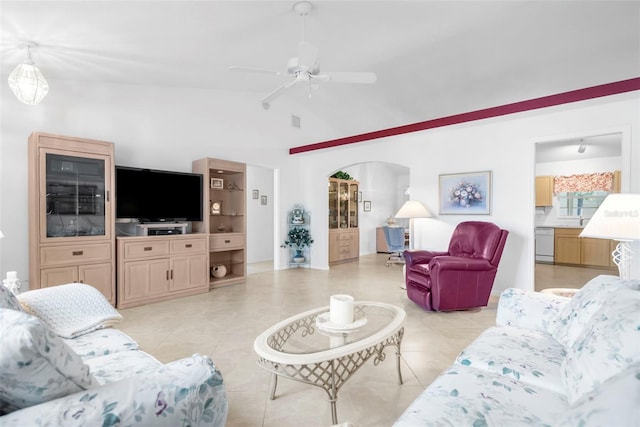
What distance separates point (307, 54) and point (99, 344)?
2.44 meters

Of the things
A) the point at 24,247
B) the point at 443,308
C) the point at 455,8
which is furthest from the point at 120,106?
the point at 443,308

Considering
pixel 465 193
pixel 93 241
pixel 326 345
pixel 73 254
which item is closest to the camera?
pixel 326 345

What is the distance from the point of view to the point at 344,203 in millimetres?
7895

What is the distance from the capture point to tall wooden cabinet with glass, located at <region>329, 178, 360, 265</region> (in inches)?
293

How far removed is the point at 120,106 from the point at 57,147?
1132 mm

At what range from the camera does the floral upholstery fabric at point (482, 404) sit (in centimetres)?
108

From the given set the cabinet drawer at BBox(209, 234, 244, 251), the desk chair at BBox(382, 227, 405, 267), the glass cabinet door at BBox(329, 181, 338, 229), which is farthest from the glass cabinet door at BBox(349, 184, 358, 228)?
the cabinet drawer at BBox(209, 234, 244, 251)

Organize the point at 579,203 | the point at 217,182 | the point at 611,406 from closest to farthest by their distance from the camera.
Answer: the point at 611,406, the point at 217,182, the point at 579,203

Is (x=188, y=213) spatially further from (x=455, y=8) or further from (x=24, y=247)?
(x=455, y=8)

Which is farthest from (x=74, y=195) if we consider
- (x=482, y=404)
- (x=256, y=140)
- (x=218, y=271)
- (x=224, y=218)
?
(x=482, y=404)

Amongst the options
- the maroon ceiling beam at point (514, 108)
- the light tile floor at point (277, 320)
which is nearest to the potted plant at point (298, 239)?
the light tile floor at point (277, 320)

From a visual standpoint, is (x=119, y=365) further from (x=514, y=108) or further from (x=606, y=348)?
(x=514, y=108)

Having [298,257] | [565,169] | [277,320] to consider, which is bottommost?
[277,320]

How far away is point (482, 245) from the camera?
12.9ft
